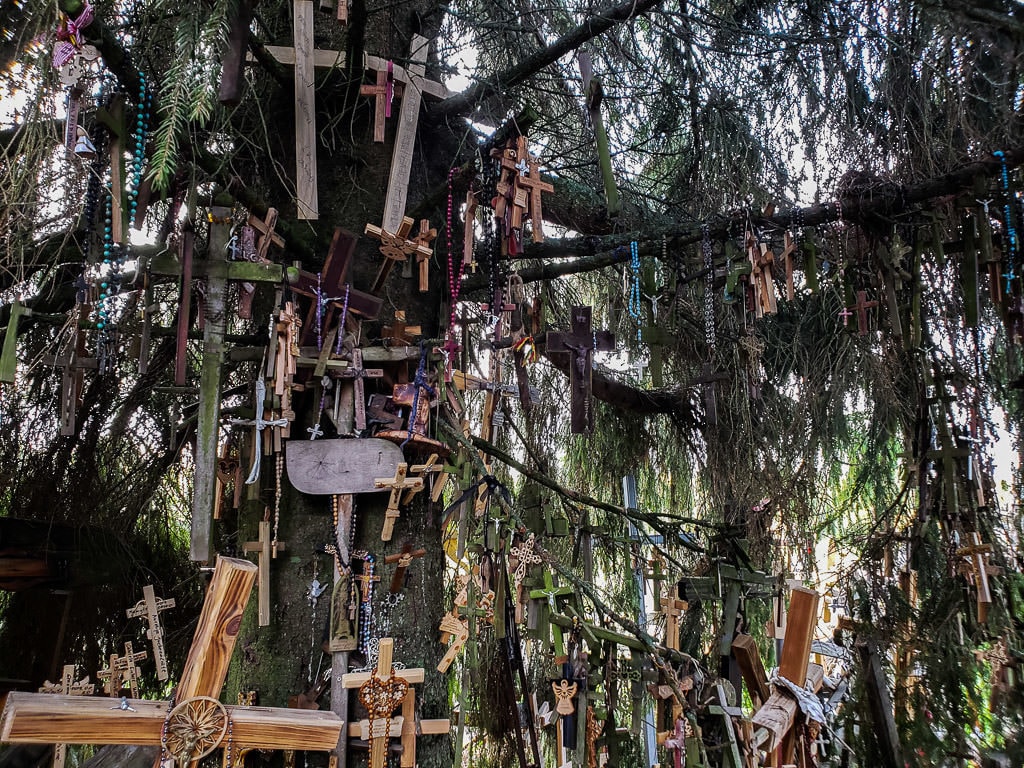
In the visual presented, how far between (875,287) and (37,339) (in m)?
4.51

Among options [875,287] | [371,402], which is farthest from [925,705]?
[371,402]

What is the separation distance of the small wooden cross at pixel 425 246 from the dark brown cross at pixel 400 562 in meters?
1.20

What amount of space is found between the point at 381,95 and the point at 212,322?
130 cm

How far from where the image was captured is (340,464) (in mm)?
3412

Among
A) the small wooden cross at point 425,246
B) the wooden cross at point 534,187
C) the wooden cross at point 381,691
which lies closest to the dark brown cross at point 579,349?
the wooden cross at point 534,187

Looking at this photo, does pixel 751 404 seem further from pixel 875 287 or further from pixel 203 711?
pixel 203 711

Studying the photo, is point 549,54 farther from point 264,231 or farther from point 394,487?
point 394,487

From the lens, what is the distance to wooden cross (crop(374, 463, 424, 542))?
334 cm

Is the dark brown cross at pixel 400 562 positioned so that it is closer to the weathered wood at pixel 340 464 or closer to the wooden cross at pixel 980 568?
the weathered wood at pixel 340 464

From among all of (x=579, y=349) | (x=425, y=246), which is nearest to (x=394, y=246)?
(x=425, y=246)

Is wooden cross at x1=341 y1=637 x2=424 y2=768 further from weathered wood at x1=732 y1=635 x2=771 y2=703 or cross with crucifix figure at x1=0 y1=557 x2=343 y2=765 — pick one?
weathered wood at x1=732 y1=635 x2=771 y2=703

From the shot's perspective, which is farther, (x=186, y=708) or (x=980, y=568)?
(x=980, y=568)

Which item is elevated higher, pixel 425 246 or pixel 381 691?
pixel 425 246

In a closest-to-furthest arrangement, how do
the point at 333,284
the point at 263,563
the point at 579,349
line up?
the point at 263,563
the point at 333,284
the point at 579,349
